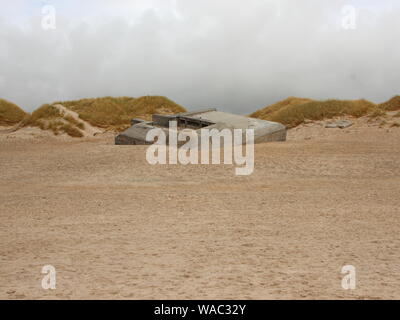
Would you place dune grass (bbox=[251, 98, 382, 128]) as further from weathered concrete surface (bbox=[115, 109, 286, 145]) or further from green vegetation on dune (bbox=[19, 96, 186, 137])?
weathered concrete surface (bbox=[115, 109, 286, 145])

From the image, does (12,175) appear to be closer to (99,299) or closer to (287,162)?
(287,162)

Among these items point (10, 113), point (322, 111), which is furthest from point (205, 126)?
point (10, 113)

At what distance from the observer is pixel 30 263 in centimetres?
448

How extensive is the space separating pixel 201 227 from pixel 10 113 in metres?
29.6

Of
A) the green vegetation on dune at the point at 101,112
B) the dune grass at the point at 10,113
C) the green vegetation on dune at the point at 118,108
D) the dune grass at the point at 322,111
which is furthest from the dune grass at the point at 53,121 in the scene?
the dune grass at the point at 322,111

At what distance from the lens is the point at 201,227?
19.4ft

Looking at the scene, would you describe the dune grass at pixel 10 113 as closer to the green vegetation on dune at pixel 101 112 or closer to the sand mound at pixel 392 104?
the green vegetation on dune at pixel 101 112

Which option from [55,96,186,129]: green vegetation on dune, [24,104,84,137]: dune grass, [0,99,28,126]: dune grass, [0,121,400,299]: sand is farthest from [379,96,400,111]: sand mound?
[0,99,28,126]: dune grass

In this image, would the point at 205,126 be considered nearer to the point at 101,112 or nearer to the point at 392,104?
the point at 392,104

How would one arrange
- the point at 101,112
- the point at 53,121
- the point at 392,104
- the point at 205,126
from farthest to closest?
1. the point at 101,112
2. the point at 53,121
3. the point at 392,104
4. the point at 205,126

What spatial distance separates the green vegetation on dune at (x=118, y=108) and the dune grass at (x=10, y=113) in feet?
12.3

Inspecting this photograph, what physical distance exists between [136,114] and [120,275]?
2830 centimetres

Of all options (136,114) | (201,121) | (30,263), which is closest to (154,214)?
(30,263)

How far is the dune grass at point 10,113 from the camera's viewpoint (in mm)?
31300
